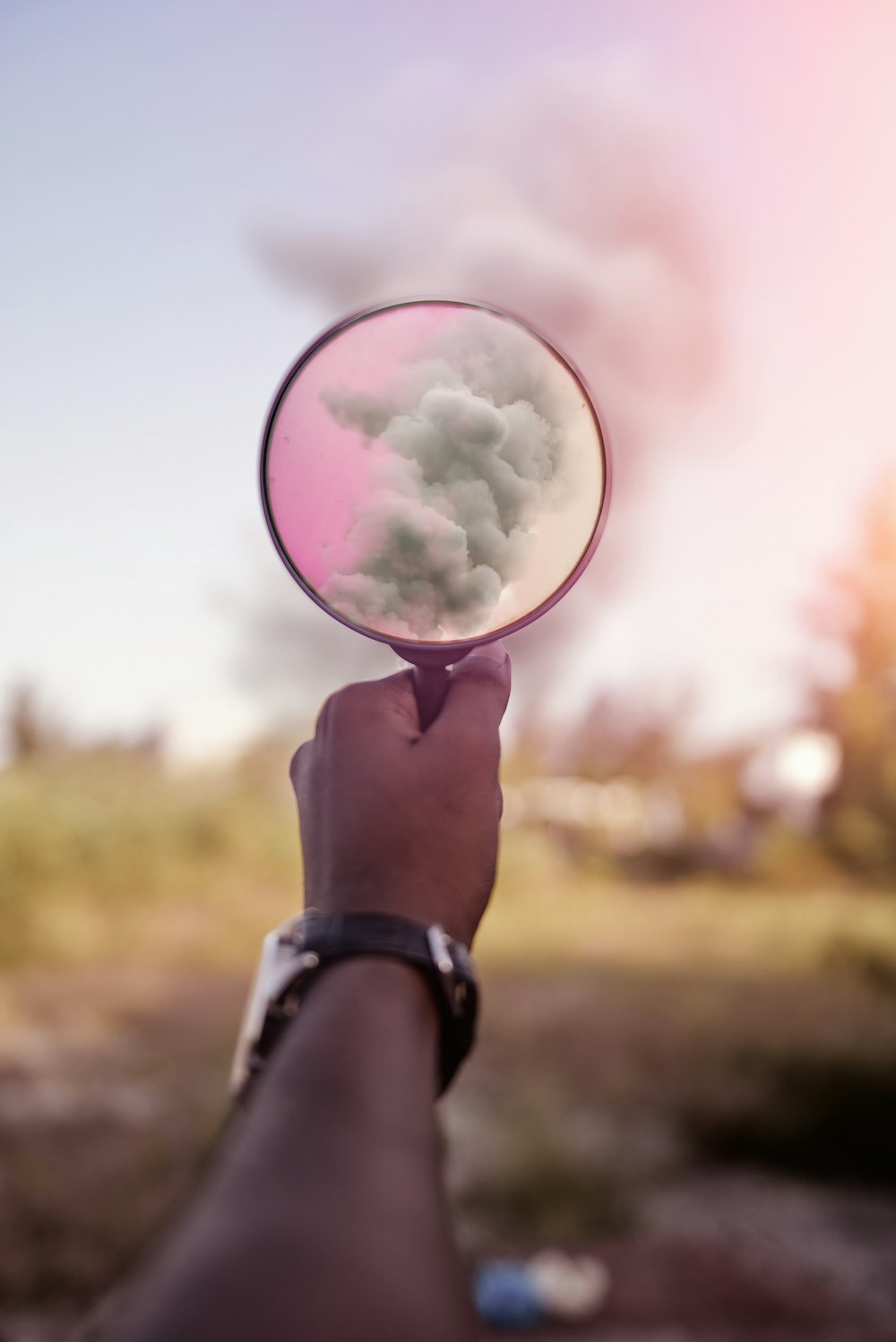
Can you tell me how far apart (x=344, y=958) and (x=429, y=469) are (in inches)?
18.2

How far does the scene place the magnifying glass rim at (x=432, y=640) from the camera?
99cm

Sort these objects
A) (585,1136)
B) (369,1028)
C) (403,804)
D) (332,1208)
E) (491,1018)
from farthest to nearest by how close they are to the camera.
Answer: (491,1018) < (585,1136) < (403,804) < (369,1028) < (332,1208)

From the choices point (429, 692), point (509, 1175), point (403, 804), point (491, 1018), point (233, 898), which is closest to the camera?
point (403, 804)

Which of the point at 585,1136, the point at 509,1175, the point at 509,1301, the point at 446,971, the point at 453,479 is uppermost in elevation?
the point at 453,479

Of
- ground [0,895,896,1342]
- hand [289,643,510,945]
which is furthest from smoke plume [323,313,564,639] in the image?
ground [0,895,896,1342]

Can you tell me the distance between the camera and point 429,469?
0.98m

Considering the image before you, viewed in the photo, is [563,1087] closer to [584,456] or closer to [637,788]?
[637,788]

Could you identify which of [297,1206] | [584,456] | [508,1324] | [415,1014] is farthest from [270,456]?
[508,1324]

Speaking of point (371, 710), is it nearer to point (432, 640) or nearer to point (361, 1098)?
point (432, 640)

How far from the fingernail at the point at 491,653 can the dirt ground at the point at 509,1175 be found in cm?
346

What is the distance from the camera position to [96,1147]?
512 cm

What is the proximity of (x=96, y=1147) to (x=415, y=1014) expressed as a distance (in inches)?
203

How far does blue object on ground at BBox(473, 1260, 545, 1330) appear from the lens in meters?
4.23

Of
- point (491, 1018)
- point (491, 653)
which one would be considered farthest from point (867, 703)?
point (491, 653)
